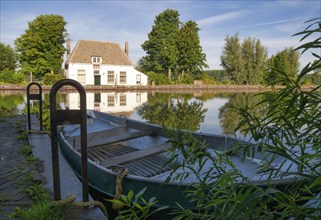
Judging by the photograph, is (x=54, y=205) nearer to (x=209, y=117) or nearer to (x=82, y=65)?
(x=209, y=117)

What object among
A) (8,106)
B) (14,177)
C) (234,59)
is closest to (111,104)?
(8,106)

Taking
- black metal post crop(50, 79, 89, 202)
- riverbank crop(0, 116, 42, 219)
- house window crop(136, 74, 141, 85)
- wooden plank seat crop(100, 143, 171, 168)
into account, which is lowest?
riverbank crop(0, 116, 42, 219)

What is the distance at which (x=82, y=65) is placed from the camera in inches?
1785

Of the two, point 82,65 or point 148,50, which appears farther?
point 148,50

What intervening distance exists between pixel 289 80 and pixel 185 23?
60267mm

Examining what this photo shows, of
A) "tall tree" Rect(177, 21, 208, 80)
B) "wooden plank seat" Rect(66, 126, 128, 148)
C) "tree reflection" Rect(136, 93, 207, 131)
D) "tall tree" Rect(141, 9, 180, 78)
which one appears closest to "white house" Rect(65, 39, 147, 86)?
"tall tree" Rect(141, 9, 180, 78)

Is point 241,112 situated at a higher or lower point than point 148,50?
lower

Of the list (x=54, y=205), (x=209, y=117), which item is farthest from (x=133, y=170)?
(x=209, y=117)

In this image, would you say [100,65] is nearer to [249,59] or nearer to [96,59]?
[96,59]

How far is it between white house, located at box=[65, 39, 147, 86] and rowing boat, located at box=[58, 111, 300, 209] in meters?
37.5

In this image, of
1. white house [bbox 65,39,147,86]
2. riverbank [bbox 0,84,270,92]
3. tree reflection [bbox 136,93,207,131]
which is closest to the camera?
tree reflection [bbox 136,93,207,131]

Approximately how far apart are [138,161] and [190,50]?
167ft

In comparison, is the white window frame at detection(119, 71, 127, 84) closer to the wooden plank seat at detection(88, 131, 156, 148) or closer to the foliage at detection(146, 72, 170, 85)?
the foliage at detection(146, 72, 170, 85)

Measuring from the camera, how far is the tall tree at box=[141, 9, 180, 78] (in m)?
53.6
